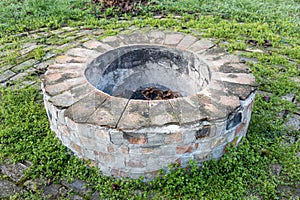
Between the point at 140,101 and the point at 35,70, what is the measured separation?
7.75 ft

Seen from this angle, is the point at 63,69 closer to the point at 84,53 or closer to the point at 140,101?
the point at 84,53

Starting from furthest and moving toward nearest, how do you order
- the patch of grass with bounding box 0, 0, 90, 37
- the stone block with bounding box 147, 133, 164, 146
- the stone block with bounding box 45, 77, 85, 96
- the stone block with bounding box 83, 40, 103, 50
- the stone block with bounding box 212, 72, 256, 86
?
the patch of grass with bounding box 0, 0, 90, 37, the stone block with bounding box 83, 40, 103, 50, the stone block with bounding box 212, 72, 256, 86, the stone block with bounding box 45, 77, 85, 96, the stone block with bounding box 147, 133, 164, 146

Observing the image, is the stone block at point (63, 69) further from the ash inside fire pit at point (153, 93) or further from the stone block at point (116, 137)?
the stone block at point (116, 137)

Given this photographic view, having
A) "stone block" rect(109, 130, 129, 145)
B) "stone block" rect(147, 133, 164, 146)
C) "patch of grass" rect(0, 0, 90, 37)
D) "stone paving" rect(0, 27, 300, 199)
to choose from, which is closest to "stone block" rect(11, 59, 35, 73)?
"stone paving" rect(0, 27, 300, 199)

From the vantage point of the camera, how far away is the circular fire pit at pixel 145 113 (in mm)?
2660

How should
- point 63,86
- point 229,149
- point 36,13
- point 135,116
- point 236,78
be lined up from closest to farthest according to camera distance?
point 135,116 < point 229,149 < point 63,86 < point 236,78 < point 36,13

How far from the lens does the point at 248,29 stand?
18.6 ft

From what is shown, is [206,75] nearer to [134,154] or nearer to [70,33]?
[134,154]

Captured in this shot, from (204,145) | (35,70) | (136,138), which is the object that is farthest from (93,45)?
(204,145)

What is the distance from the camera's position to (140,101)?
2922 mm

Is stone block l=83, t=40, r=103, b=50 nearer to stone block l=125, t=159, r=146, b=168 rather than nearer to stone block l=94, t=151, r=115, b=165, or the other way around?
stone block l=94, t=151, r=115, b=165

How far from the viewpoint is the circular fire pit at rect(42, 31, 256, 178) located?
8.73 ft

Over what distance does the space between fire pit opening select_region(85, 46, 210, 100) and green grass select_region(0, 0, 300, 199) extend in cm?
86

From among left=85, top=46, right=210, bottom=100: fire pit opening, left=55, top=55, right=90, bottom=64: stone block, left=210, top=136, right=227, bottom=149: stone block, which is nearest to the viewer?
left=210, top=136, right=227, bottom=149: stone block
